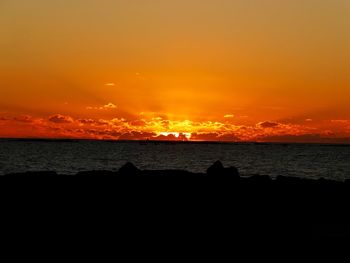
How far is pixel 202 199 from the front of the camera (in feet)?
56.0

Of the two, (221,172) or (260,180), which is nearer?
(221,172)

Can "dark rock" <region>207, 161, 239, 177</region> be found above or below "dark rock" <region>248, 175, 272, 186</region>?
above

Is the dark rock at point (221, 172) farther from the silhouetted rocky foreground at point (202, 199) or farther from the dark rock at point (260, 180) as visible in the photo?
the dark rock at point (260, 180)

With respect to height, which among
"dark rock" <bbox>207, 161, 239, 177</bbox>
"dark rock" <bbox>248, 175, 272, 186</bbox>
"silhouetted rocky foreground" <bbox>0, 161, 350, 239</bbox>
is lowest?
"silhouetted rocky foreground" <bbox>0, 161, 350, 239</bbox>

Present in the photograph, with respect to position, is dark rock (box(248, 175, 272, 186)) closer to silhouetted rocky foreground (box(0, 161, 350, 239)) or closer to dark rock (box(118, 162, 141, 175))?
silhouetted rocky foreground (box(0, 161, 350, 239))

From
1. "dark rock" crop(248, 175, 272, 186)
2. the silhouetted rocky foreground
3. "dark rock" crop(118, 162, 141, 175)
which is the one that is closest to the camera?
the silhouetted rocky foreground

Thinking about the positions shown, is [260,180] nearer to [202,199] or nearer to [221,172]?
[221,172]

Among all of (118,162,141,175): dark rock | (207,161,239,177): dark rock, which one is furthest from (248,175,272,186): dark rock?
(118,162,141,175): dark rock

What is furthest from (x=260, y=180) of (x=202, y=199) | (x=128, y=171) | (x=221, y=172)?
(x=128, y=171)

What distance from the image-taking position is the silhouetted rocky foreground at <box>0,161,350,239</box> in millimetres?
15258

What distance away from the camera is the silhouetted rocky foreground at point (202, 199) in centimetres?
1526

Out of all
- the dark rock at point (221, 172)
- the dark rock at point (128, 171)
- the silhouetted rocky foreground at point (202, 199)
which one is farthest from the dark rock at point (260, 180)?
the dark rock at point (128, 171)

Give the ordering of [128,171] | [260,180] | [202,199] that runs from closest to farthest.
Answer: [202,199] → [128,171] → [260,180]

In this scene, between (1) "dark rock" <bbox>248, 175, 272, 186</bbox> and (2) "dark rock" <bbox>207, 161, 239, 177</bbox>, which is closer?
(2) "dark rock" <bbox>207, 161, 239, 177</bbox>
